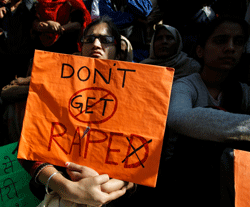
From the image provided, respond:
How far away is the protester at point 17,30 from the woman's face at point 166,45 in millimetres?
1688

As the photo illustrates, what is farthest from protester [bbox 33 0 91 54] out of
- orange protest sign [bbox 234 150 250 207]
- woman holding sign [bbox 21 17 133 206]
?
orange protest sign [bbox 234 150 250 207]

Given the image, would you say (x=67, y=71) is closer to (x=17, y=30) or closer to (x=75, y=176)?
(x=75, y=176)

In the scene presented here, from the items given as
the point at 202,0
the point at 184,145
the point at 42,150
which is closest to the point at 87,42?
the point at 42,150

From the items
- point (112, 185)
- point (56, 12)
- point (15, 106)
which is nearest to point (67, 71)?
point (112, 185)

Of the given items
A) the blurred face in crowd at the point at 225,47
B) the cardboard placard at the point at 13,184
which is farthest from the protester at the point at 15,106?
the blurred face in crowd at the point at 225,47

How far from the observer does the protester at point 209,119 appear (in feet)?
2.86

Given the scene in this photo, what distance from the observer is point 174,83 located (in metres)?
1.30

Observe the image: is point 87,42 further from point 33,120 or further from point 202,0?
point 202,0

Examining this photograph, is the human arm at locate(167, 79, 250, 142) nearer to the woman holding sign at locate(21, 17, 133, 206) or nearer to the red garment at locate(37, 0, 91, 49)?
the woman holding sign at locate(21, 17, 133, 206)

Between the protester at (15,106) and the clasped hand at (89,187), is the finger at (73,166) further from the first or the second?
the protester at (15,106)

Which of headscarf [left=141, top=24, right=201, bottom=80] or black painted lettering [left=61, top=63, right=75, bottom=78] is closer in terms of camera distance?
black painted lettering [left=61, top=63, right=75, bottom=78]

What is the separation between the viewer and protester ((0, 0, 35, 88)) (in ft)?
8.30

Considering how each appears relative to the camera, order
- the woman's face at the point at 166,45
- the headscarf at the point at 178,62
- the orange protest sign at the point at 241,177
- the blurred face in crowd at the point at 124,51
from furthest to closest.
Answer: the woman's face at the point at 166,45 < the headscarf at the point at 178,62 < the blurred face in crowd at the point at 124,51 < the orange protest sign at the point at 241,177

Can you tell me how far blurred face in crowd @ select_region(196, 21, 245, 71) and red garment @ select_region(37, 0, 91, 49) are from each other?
1.57m
